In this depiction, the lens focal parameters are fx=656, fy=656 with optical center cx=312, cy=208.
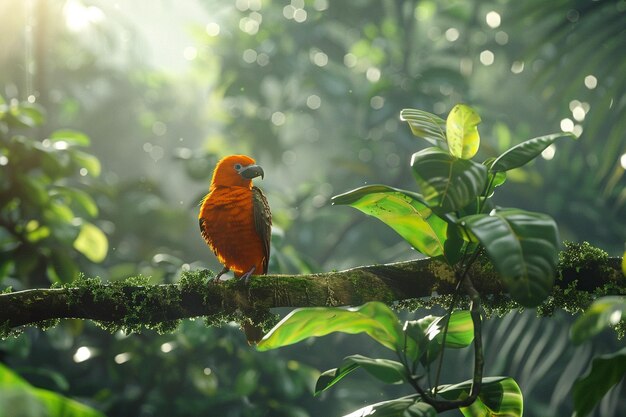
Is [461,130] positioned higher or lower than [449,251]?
higher

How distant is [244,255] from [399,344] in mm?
1609

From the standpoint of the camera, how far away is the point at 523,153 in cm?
162

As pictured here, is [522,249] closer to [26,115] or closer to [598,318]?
[598,318]

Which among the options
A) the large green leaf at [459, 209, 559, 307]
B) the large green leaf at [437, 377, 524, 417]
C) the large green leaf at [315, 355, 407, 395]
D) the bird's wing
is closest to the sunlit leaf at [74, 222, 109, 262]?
the bird's wing

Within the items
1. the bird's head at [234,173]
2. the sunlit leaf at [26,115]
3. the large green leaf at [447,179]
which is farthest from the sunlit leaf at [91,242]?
the large green leaf at [447,179]

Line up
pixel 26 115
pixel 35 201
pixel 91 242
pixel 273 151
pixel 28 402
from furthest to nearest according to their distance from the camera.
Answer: pixel 273 151 < pixel 91 242 < pixel 26 115 < pixel 35 201 < pixel 28 402

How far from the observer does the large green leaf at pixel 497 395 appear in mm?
1815

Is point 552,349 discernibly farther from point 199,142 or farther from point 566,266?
point 199,142

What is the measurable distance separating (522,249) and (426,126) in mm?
545

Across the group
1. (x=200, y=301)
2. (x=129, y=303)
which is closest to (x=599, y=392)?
(x=200, y=301)

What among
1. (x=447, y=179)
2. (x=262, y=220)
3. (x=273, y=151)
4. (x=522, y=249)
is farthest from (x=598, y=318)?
(x=273, y=151)

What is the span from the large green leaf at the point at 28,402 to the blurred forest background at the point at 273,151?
0.04 ft

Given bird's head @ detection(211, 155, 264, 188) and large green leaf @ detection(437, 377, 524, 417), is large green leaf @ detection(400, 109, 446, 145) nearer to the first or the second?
large green leaf @ detection(437, 377, 524, 417)

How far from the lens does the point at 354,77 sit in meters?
10.8
